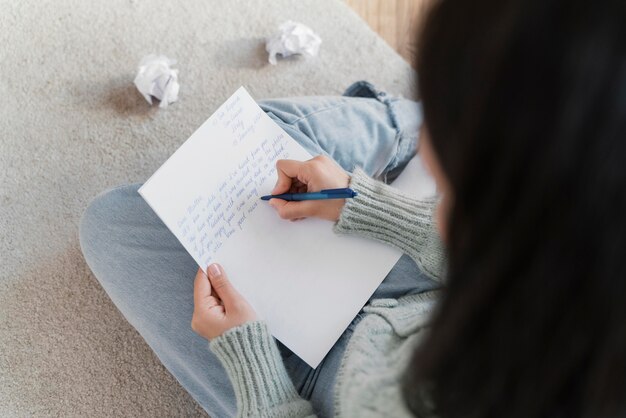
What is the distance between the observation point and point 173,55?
1.09 metres

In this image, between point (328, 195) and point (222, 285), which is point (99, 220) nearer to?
point (222, 285)

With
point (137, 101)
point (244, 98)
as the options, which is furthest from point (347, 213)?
point (137, 101)

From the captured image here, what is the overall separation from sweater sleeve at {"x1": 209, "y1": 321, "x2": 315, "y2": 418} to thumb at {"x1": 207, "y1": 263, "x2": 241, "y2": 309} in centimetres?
5

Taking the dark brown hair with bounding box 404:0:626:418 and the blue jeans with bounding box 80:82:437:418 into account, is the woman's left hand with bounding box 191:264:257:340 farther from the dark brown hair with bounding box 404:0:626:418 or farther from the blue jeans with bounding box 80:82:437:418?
the dark brown hair with bounding box 404:0:626:418

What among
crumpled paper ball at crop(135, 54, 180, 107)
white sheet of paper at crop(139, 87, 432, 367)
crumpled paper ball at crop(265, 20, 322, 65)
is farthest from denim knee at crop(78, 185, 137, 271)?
crumpled paper ball at crop(265, 20, 322, 65)

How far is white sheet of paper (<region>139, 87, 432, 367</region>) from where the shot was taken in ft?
2.29

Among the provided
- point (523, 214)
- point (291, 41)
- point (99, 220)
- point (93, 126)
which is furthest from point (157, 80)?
point (523, 214)

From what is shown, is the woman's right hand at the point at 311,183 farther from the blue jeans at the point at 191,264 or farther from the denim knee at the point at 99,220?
the denim knee at the point at 99,220

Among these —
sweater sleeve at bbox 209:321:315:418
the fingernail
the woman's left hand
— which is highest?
the fingernail

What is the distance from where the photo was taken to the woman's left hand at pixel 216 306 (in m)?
0.66

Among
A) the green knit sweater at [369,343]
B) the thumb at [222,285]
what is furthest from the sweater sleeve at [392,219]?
the thumb at [222,285]

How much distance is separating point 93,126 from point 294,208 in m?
0.51

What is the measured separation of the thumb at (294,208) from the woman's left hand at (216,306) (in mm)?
104

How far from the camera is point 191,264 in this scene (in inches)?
29.1
